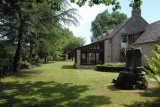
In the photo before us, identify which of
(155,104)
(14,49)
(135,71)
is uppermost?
(14,49)

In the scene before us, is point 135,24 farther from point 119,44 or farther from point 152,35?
point 152,35

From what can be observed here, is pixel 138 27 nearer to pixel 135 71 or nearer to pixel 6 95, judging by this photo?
pixel 135 71

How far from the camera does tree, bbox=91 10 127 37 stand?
81219 mm

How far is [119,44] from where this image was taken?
131 feet

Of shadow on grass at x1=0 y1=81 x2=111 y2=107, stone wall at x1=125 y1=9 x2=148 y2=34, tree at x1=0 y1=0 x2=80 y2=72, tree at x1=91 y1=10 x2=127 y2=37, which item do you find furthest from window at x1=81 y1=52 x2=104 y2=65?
tree at x1=91 y1=10 x2=127 y2=37

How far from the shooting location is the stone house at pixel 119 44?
3531 cm

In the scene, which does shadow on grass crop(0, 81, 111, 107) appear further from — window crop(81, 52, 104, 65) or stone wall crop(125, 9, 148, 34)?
stone wall crop(125, 9, 148, 34)

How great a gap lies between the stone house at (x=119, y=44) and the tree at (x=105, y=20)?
39.4 meters

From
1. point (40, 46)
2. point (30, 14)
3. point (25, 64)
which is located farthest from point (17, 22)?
point (25, 64)

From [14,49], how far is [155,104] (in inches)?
779

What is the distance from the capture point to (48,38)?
26.3 meters

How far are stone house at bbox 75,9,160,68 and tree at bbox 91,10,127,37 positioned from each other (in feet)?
129

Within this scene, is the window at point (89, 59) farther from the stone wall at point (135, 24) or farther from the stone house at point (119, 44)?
the stone wall at point (135, 24)

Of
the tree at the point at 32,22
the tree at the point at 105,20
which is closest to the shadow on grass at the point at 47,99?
the tree at the point at 32,22
